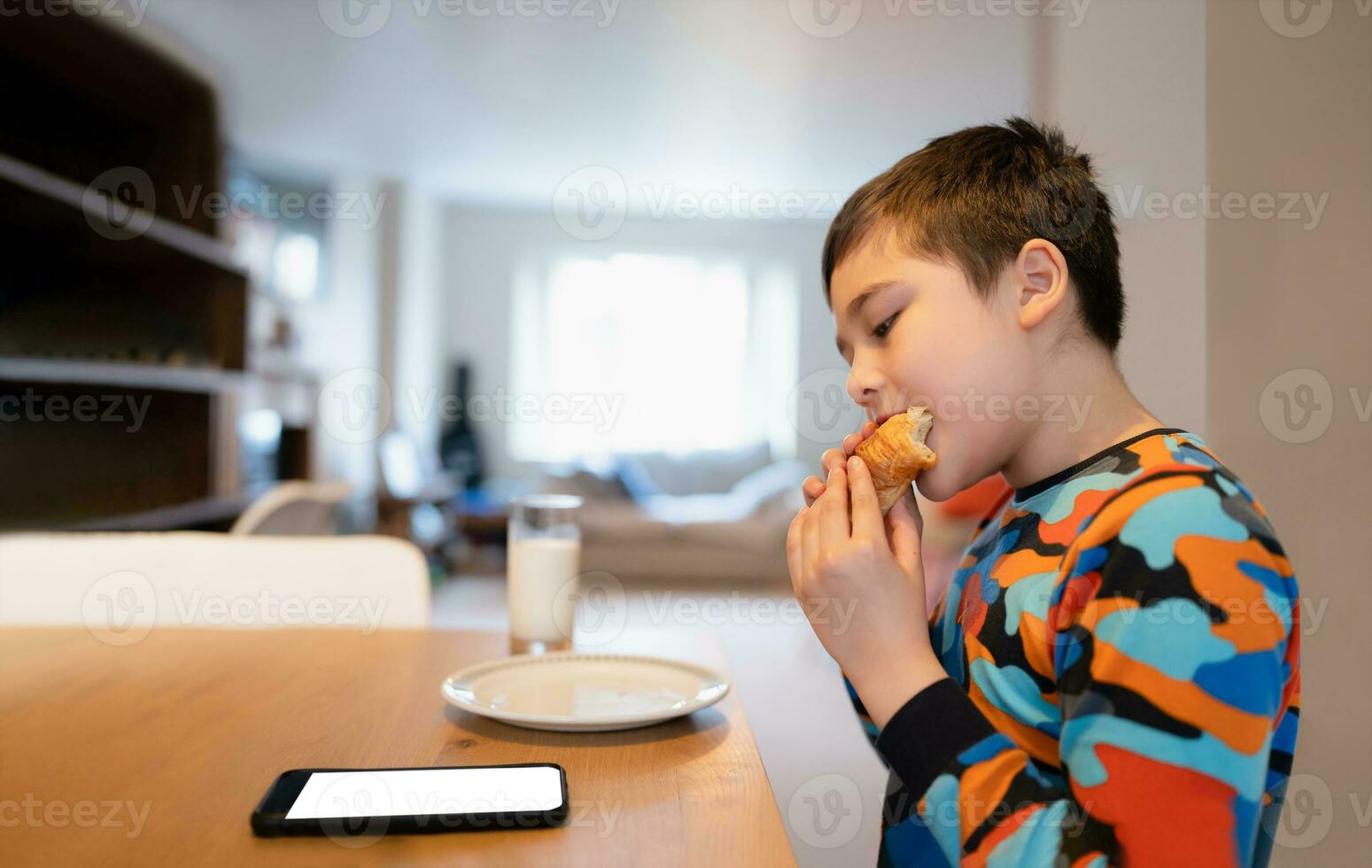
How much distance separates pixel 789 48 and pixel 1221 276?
4.04m

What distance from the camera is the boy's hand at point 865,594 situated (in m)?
0.68

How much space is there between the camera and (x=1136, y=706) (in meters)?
0.57

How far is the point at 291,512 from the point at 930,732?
5.88 feet

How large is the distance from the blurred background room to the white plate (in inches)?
11.9

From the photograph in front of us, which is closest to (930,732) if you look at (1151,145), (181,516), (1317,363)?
(1317,363)

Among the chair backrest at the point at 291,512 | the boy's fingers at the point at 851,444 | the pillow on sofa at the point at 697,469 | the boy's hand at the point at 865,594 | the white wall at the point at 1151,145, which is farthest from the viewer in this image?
the pillow on sofa at the point at 697,469

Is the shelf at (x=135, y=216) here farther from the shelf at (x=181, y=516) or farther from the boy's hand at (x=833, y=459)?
the boy's hand at (x=833, y=459)

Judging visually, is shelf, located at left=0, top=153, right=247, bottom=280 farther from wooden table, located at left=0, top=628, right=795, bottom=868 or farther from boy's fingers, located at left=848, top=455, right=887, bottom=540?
boy's fingers, located at left=848, top=455, right=887, bottom=540

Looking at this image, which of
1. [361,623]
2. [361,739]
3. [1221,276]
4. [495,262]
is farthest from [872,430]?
[495,262]

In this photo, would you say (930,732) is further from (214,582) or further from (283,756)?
(214,582)

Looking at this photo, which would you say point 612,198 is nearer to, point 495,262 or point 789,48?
point 495,262

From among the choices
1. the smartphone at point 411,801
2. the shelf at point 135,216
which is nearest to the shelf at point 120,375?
the shelf at point 135,216

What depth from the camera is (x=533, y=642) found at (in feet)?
3.57

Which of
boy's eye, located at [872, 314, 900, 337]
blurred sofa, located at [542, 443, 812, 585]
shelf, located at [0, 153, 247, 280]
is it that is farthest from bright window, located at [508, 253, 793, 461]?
boy's eye, located at [872, 314, 900, 337]
